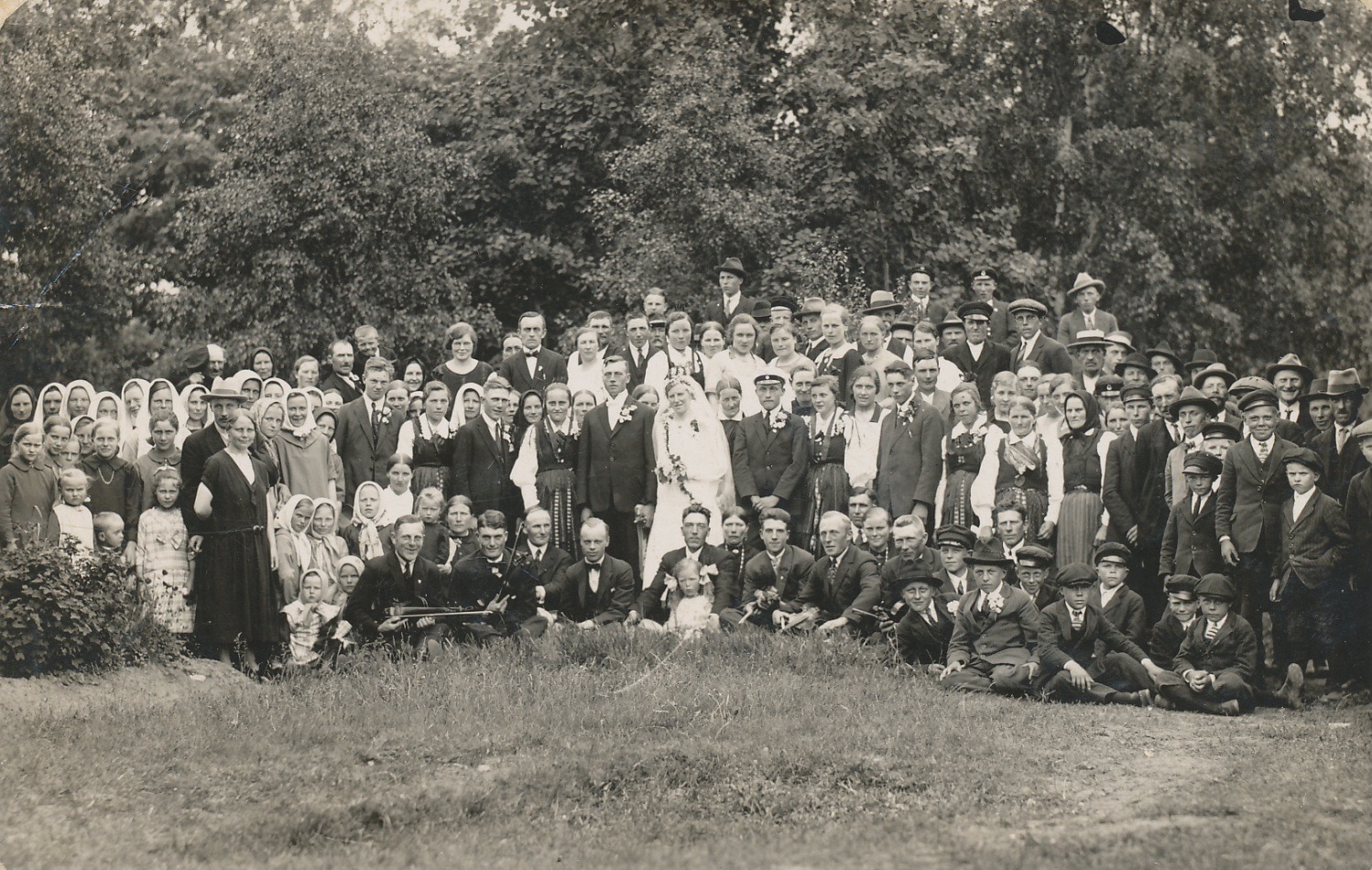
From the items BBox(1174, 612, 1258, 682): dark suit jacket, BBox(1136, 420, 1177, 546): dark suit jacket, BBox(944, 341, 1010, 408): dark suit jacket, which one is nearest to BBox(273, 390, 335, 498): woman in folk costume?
BBox(944, 341, 1010, 408): dark suit jacket

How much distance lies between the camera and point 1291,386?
10.6 m

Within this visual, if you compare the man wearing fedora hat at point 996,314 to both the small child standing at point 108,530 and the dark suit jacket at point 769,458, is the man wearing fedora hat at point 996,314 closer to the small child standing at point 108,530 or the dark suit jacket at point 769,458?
the dark suit jacket at point 769,458

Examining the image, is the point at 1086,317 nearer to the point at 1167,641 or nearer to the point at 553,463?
the point at 1167,641

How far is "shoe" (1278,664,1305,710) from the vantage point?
378 inches

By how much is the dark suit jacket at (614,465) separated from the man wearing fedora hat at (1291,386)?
443 cm

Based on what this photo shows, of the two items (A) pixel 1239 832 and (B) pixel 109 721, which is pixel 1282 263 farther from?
(B) pixel 109 721

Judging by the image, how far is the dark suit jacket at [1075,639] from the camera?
32.4 ft

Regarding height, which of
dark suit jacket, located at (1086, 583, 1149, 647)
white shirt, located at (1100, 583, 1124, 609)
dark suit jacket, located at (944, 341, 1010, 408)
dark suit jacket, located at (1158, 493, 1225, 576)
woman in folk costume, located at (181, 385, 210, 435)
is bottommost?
dark suit jacket, located at (1086, 583, 1149, 647)

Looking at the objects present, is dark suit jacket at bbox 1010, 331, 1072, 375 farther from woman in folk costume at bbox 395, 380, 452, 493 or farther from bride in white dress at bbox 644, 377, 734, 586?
woman in folk costume at bbox 395, 380, 452, 493

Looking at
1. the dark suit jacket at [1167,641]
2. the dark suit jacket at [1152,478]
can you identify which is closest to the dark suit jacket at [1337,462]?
the dark suit jacket at [1152,478]

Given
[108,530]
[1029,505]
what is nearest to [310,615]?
[108,530]

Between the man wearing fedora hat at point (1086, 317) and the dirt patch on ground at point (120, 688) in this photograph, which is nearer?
the dirt patch on ground at point (120, 688)

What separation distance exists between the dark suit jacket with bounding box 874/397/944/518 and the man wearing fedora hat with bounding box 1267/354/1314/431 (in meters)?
2.31

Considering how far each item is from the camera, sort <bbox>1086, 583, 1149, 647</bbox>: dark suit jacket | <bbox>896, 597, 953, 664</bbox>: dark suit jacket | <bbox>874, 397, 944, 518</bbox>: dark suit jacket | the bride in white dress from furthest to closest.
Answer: the bride in white dress
<bbox>874, 397, 944, 518</bbox>: dark suit jacket
<bbox>896, 597, 953, 664</bbox>: dark suit jacket
<bbox>1086, 583, 1149, 647</bbox>: dark suit jacket
